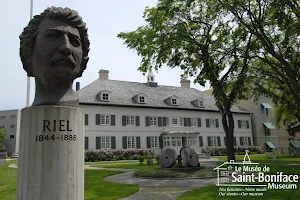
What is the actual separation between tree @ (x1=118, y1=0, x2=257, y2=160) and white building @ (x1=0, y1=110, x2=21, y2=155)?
56299 mm

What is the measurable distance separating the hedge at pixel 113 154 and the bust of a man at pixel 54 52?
25.6 metres

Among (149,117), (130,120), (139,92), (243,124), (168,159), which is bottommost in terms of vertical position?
(168,159)

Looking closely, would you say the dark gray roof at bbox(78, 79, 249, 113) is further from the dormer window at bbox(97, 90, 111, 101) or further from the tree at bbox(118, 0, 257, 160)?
the tree at bbox(118, 0, 257, 160)

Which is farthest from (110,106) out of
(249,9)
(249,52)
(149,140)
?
(249,9)

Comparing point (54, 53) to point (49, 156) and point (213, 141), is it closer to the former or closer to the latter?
point (49, 156)

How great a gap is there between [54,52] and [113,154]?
27.6m

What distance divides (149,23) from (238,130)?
3140 cm

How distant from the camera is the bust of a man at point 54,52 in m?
5.02

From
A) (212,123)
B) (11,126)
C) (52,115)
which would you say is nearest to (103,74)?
(212,123)

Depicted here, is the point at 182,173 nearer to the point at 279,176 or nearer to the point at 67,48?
the point at 279,176

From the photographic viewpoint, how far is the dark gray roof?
3341 centimetres

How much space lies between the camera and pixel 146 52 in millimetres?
16969

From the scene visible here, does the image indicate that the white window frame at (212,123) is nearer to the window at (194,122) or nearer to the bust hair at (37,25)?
the window at (194,122)

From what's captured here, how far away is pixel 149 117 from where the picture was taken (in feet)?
117
